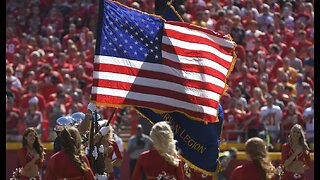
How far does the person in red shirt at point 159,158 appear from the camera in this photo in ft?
41.7

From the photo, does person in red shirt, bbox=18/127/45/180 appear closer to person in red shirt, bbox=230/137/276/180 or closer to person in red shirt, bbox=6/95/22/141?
person in red shirt, bbox=230/137/276/180

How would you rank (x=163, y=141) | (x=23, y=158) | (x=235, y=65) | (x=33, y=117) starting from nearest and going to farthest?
1. (x=163, y=141)
2. (x=23, y=158)
3. (x=33, y=117)
4. (x=235, y=65)

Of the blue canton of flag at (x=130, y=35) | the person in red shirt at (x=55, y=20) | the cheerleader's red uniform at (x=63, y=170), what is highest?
the person in red shirt at (x=55, y=20)

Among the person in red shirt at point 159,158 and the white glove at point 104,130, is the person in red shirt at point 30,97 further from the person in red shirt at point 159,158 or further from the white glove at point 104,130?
the person in red shirt at point 159,158

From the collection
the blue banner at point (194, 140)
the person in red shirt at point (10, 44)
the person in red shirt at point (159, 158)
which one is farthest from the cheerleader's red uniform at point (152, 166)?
the person in red shirt at point (10, 44)

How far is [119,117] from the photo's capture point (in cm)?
2278

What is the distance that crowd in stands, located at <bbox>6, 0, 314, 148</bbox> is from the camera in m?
21.5

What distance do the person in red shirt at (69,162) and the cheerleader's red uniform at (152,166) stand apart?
2.75ft

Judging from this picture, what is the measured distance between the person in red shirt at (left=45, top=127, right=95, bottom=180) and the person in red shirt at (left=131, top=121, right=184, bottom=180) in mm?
857

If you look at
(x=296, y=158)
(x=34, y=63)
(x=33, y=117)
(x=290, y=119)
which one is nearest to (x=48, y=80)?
(x=34, y=63)

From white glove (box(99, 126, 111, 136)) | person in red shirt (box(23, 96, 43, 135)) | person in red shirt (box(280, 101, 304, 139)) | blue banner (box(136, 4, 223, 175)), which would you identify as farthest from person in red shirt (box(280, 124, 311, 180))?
person in red shirt (box(23, 96, 43, 135))

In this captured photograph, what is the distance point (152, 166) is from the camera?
41.9 ft

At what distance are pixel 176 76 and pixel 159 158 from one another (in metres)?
1.80

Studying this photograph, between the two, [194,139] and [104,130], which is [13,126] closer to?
[194,139]
